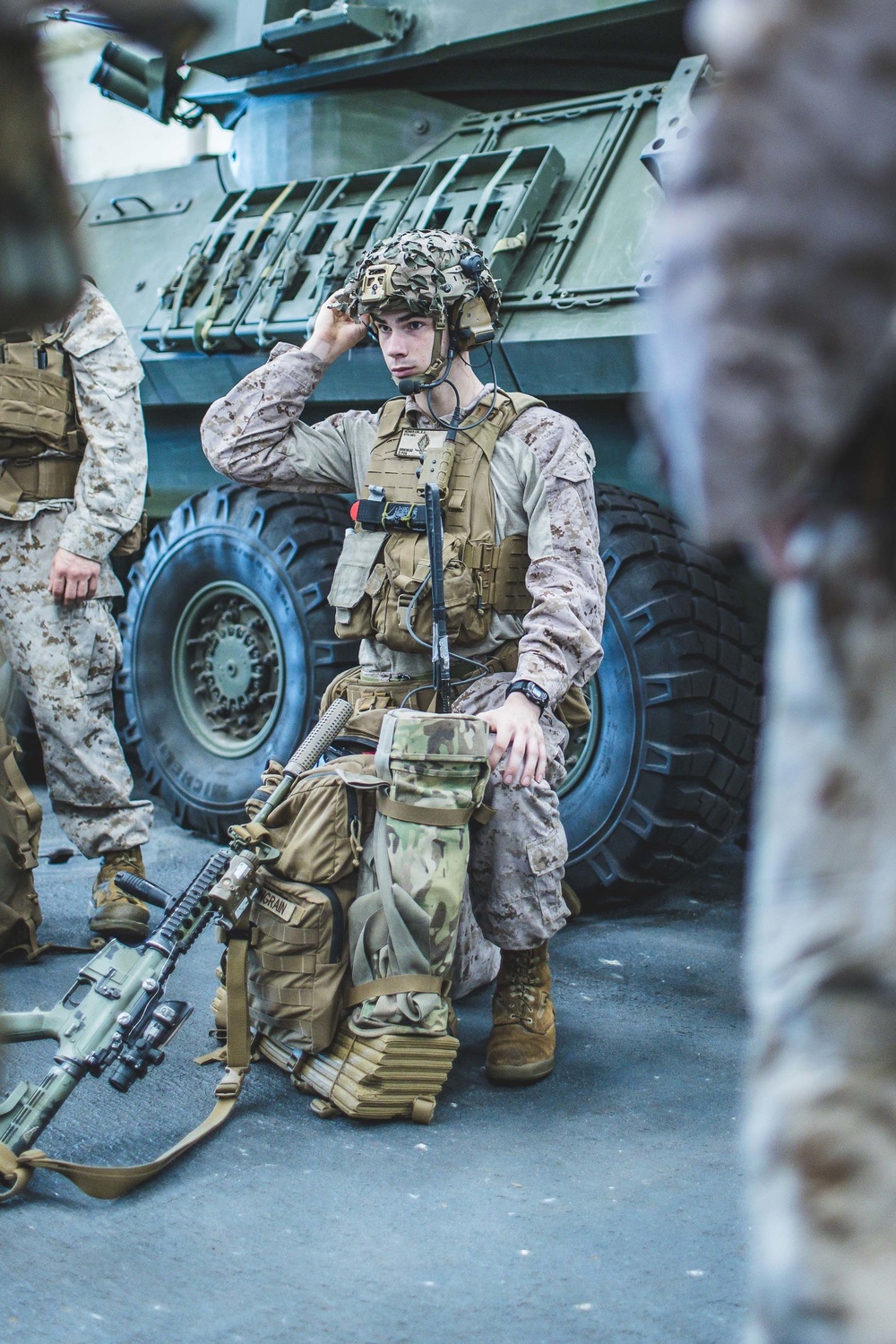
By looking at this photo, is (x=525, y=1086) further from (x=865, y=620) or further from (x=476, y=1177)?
(x=865, y=620)

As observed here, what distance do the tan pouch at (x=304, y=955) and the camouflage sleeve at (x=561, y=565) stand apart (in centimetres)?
61

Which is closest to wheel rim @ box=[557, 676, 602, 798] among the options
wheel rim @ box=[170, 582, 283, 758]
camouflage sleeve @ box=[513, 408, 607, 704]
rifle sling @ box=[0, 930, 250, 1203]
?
camouflage sleeve @ box=[513, 408, 607, 704]

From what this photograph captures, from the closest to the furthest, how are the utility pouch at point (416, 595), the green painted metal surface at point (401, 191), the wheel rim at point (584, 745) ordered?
the utility pouch at point (416, 595), the wheel rim at point (584, 745), the green painted metal surface at point (401, 191)

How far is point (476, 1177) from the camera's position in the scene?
2.60m

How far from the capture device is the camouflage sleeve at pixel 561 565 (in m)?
3.04

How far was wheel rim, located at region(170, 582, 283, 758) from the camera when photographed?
4.85 m

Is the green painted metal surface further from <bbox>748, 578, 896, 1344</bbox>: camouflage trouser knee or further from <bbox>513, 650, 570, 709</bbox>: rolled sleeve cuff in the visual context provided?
<bbox>748, 578, 896, 1344</bbox>: camouflage trouser knee

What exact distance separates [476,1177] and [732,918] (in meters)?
1.85

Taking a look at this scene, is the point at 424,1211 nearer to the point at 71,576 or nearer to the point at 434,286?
the point at 434,286

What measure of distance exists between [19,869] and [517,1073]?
1.37 metres

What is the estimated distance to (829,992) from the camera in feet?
3.09

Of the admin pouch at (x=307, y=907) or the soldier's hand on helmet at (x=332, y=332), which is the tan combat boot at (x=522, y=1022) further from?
the soldier's hand on helmet at (x=332, y=332)

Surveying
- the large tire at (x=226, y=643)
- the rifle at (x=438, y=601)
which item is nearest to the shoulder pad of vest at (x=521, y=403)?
the rifle at (x=438, y=601)

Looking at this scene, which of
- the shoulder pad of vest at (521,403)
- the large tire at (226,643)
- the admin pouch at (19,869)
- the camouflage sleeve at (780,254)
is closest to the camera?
the camouflage sleeve at (780,254)
